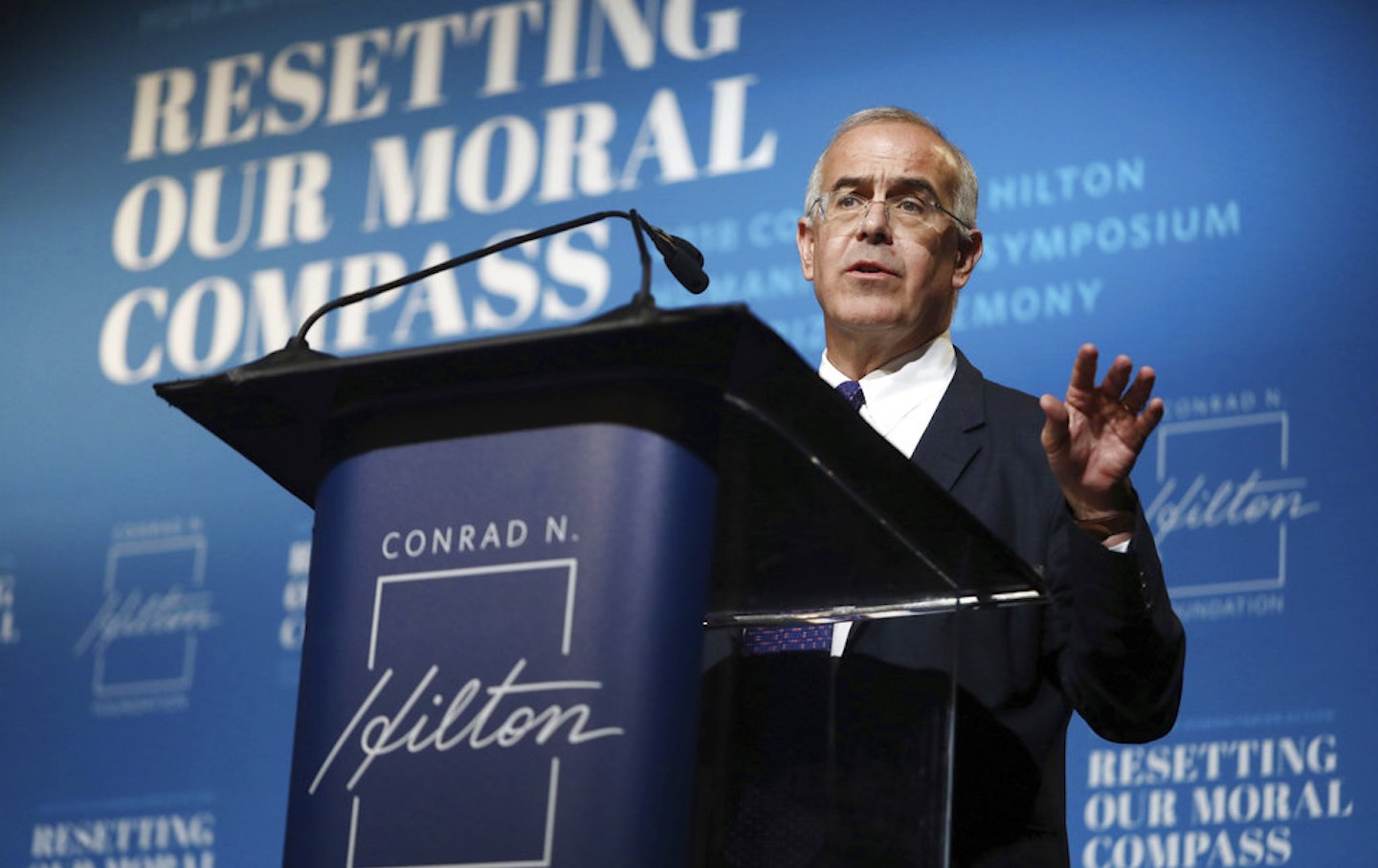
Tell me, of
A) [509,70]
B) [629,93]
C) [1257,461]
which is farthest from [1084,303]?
[509,70]

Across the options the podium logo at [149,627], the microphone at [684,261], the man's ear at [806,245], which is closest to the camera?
the microphone at [684,261]

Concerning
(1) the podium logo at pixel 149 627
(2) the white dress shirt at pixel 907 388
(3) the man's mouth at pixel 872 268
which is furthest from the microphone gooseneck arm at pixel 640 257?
(1) the podium logo at pixel 149 627

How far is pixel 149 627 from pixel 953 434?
8.13 feet

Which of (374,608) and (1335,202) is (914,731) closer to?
(374,608)

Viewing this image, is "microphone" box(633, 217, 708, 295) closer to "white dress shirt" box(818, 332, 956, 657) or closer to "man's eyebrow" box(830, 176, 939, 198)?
"white dress shirt" box(818, 332, 956, 657)

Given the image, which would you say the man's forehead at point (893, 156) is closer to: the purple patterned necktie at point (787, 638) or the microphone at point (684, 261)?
the microphone at point (684, 261)

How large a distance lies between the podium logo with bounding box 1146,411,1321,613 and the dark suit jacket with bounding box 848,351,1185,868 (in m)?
1.16

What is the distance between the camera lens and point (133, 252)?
440 centimetres

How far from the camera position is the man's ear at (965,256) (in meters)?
2.29

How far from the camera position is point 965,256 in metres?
2.32

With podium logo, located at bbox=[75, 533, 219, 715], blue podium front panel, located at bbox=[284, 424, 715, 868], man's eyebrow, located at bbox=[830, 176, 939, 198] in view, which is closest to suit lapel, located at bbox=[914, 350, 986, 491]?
man's eyebrow, located at bbox=[830, 176, 939, 198]

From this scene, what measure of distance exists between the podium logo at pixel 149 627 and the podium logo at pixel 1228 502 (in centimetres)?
191

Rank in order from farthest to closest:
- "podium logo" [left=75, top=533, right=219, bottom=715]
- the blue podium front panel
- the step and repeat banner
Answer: "podium logo" [left=75, top=533, right=219, bottom=715]
the step and repeat banner
the blue podium front panel

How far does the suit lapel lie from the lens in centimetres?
A: 188
